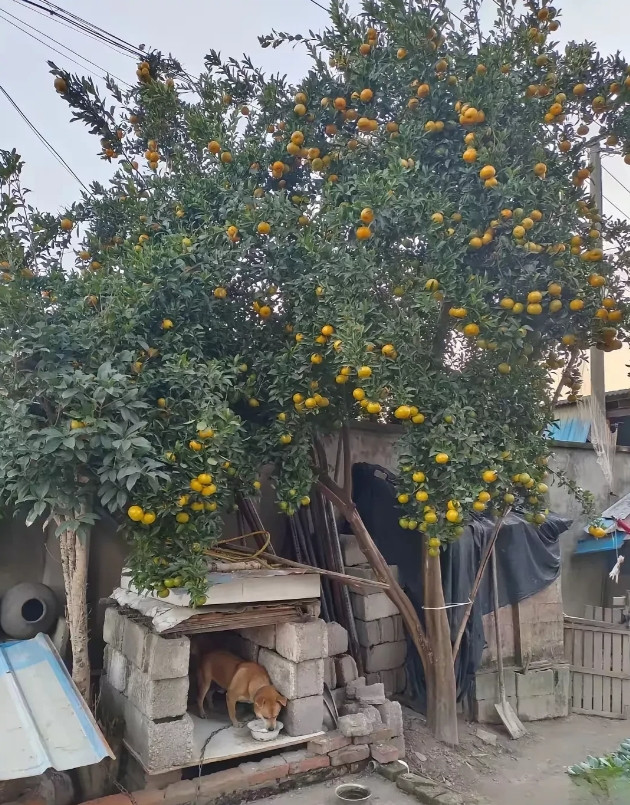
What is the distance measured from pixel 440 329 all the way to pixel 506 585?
3573mm

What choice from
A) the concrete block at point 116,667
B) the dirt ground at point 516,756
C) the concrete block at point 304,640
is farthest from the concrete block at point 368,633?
the concrete block at point 116,667

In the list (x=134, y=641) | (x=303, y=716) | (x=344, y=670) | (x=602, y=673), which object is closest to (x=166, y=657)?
(x=134, y=641)

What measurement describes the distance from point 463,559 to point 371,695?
1890 mm

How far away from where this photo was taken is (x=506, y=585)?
7328 millimetres

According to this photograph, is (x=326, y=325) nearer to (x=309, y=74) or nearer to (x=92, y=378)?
(x=92, y=378)

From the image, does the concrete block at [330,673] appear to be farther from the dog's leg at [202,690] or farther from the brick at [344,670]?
the dog's leg at [202,690]

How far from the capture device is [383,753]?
4965mm

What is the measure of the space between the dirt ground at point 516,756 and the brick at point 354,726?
2.73ft

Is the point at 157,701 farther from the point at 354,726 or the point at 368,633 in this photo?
the point at 368,633

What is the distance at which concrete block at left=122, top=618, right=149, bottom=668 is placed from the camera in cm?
441

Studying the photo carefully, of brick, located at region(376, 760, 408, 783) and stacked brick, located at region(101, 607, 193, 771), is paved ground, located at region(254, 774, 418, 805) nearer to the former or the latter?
brick, located at region(376, 760, 408, 783)

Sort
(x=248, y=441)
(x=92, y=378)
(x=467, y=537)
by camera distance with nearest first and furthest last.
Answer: (x=92, y=378) → (x=248, y=441) → (x=467, y=537)

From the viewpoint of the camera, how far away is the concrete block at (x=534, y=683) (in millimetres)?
7047

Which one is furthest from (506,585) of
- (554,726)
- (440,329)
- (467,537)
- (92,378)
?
(92,378)
